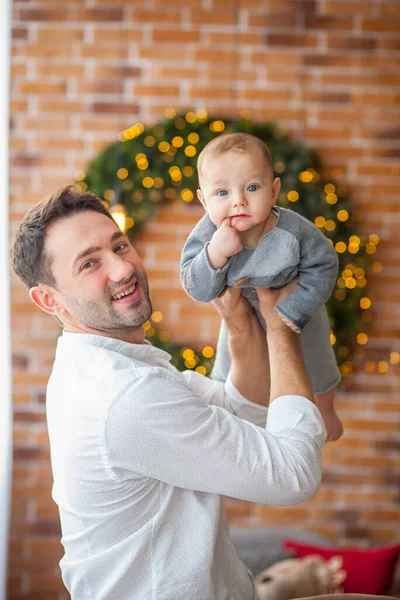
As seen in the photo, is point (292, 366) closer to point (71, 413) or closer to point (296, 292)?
point (296, 292)

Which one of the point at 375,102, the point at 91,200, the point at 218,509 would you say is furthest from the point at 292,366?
the point at 375,102

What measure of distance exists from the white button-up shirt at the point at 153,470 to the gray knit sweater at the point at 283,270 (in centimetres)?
18

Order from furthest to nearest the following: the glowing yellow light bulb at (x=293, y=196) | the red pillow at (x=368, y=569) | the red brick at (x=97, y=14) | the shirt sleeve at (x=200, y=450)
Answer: the red brick at (x=97, y=14)
the glowing yellow light bulb at (x=293, y=196)
the red pillow at (x=368, y=569)
the shirt sleeve at (x=200, y=450)

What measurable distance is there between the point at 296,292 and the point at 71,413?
0.51m

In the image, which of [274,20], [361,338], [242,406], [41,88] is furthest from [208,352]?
[242,406]

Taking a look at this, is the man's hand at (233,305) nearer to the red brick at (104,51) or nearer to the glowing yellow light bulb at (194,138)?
the glowing yellow light bulb at (194,138)

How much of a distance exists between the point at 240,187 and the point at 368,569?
6.41ft

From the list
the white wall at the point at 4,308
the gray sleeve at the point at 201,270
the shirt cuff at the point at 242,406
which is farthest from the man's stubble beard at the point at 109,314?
the white wall at the point at 4,308

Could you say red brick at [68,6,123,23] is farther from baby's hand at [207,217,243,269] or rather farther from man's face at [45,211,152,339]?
baby's hand at [207,217,243,269]

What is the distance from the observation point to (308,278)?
1550 mm

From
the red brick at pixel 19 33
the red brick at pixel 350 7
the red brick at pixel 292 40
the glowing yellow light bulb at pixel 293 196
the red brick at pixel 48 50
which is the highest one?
the red brick at pixel 350 7

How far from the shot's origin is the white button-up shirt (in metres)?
1.38

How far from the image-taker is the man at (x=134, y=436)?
4.54 feet

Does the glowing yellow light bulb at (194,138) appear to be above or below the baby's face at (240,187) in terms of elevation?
below
